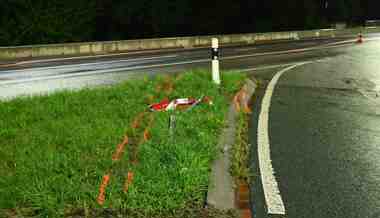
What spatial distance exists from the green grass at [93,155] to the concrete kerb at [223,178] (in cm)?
9

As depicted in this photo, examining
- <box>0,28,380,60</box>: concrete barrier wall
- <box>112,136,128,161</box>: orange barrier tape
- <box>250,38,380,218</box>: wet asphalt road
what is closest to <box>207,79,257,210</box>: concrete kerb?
<box>250,38,380,218</box>: wet asphalt road

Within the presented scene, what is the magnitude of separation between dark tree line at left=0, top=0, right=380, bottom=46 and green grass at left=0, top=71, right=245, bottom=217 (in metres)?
22.4

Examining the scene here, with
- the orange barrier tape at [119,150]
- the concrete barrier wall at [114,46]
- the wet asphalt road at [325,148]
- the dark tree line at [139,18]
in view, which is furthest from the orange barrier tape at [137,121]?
the dark tree line at [139,18]

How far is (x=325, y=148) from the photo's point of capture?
546 centimetres

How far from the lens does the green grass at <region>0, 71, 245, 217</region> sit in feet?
12.1

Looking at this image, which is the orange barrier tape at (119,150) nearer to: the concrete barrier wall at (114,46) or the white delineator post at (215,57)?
the white delineator post at (215,57)

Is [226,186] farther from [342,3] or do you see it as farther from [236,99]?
[342,3]

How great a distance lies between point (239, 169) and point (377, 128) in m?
3.04

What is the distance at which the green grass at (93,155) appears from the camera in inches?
145

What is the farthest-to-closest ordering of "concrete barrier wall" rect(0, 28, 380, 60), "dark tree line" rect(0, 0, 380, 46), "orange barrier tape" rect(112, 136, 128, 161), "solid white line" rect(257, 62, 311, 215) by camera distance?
"dark tree line" rect(0, 0, 380, 46) → "concrete barrier wall" rect(0, 28, 380, 60) → "orange barrier tape" rect(112, 136, 128, 161) → "solid white line" rect(257, 62, 311, 215)

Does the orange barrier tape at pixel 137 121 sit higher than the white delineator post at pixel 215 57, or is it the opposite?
the white delineator post at pixel 215 57

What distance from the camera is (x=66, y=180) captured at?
4.02 meters

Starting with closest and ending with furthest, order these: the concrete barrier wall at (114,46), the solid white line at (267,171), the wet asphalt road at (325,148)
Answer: the solid white line at (267,171), the wet asphalt road at (325,148), the concrete barrier wall at (114,46)

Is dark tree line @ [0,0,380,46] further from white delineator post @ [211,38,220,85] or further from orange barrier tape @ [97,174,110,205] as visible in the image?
orange barrier tape @ [97,174,110,205]
